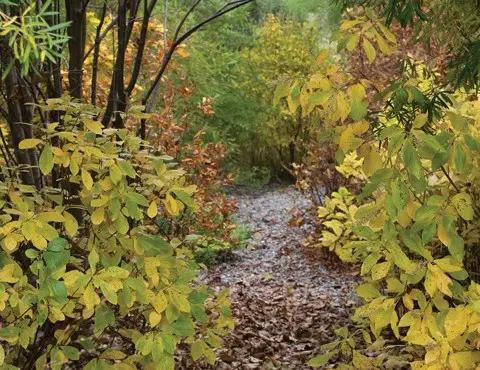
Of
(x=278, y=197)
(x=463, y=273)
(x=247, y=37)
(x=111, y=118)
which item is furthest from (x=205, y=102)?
→ (x=247, y=37)

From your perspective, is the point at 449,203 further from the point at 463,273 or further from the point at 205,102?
the point at 205,102

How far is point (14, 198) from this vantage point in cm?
166

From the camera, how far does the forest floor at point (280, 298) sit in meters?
3.16

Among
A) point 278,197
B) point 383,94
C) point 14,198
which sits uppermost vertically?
point 383,94

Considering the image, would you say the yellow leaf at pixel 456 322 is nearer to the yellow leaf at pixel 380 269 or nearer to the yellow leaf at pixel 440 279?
the yellow leaf at pixel 440 279

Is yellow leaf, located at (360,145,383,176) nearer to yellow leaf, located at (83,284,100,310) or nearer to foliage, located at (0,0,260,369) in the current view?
foliage, located at (0,0,260,369)

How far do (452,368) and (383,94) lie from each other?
2.57 feet

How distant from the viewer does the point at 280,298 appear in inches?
160

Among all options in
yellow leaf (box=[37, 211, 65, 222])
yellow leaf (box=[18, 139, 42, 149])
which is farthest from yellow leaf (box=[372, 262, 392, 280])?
yellow leaf (box=[18, 139, 42, 149])

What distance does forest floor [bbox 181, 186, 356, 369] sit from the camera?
3.16 meters

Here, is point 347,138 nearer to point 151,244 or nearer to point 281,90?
point 281,90

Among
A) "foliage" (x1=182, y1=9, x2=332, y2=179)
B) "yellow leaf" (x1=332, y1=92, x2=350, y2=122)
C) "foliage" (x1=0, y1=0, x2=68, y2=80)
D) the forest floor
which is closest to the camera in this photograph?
"foliage" (x1=0, y1=0, x2=68, y2=80)

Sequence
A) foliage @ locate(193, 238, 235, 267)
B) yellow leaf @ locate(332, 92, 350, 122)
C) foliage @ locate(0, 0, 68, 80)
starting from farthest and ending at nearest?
foliage @ locate(193, 238, 235, 267), yellow leaf @ locate(332, 92, 350, 122), foliage @ locate(0, 0, 68, 80)

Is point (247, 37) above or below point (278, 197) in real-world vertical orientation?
above
